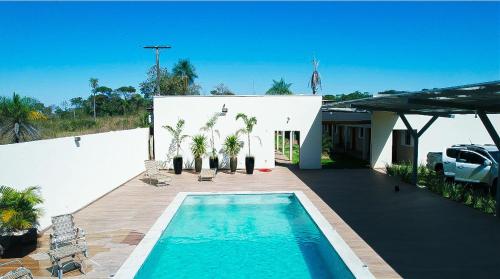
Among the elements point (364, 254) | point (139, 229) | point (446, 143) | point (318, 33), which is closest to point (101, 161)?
point (139, 229)

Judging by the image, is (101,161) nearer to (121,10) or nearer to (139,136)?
(139,136)

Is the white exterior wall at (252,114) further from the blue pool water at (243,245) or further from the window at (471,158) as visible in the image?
the blue pool water at (243,245)

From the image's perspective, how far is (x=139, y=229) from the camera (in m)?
8.73

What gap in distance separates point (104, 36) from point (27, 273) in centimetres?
2485

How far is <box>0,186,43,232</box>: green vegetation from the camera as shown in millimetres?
6812

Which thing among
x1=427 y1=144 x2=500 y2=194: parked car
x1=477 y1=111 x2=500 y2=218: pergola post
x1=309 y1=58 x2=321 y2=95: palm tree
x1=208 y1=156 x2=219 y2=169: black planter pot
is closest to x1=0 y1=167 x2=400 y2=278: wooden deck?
x1=208 y1=156 x2=219 y2=169: black planter pot

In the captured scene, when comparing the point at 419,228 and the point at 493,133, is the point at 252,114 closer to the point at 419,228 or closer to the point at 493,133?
the point at 493,133

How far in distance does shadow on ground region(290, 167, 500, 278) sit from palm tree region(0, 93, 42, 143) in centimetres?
897

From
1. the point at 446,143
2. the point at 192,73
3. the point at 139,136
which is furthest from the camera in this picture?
the point at 192,73

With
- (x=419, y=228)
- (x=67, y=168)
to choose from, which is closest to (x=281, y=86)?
(x=67, y=168)

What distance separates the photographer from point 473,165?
13.1 metres

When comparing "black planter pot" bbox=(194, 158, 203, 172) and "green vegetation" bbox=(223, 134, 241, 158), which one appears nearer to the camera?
"green vegetation" bbox=(223, 134, 241, 158)

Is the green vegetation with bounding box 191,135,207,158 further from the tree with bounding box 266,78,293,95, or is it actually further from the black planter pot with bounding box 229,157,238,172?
the tree with bounding box 266,78,293,95

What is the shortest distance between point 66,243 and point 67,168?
3708 millimetres
